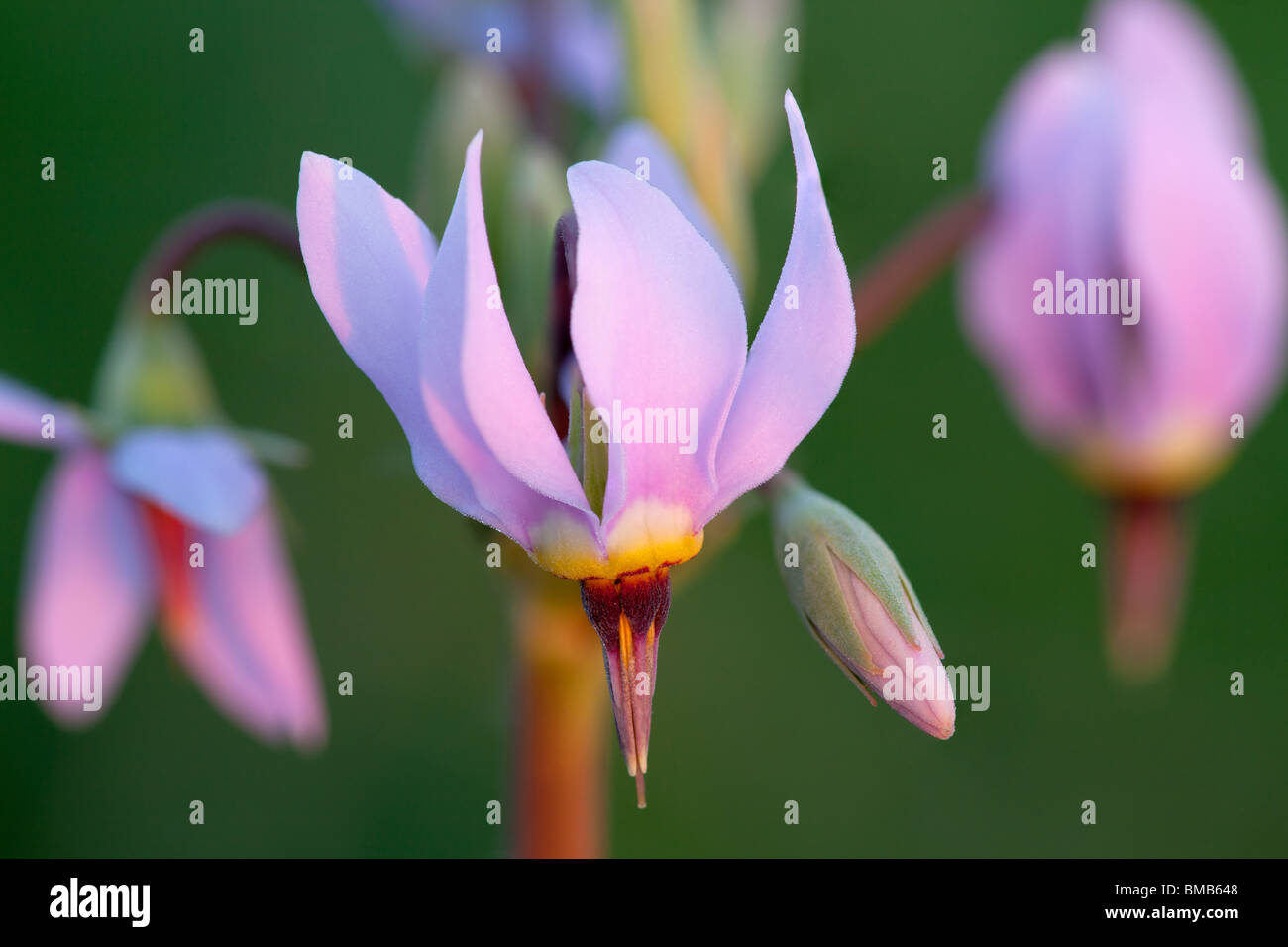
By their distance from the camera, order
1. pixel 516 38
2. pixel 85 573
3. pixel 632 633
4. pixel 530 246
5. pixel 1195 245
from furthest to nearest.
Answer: pixel 516 38, pixel 1195 245, pixel 85 573, pixel 530 246, pixel 632 633

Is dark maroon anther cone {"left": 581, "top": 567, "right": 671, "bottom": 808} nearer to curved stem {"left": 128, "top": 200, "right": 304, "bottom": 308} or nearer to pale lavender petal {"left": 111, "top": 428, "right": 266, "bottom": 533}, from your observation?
pale lavender petal {"left": 111, "top": 428, "right": 266, "bottom": 533}

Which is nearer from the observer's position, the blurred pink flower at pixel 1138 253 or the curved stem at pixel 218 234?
the curved stem at pixel 218 234

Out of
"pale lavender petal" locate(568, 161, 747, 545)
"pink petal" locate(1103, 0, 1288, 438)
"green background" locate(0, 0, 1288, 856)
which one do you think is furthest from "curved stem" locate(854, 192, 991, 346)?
"green background" locate(0, 0, 1288, 856)

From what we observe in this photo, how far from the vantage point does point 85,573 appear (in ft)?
4.09

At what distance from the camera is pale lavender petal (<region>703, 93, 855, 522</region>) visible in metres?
0.83

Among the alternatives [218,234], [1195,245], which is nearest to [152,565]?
[218,234]

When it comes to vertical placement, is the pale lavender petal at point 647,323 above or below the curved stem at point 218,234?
below

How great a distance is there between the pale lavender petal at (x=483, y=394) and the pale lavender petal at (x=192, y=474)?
271mm

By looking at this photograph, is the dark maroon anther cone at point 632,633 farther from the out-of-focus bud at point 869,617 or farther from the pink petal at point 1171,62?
the pink petal at point 1171,62

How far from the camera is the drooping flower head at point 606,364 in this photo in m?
0.83

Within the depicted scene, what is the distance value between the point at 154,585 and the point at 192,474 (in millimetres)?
184

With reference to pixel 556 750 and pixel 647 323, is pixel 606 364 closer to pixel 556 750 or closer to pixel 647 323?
pixel 647 323

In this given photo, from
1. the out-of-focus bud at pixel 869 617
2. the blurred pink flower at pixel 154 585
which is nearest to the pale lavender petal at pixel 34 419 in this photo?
the blurred pink flower at pixel 154 585

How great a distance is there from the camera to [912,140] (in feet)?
9.52
